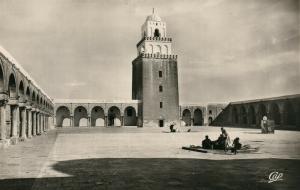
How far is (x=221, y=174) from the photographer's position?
701 cm

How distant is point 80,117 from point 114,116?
422cm

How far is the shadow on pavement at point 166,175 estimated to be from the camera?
5945 millimetres

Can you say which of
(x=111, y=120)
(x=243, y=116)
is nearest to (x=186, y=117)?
(x=243, y=116)

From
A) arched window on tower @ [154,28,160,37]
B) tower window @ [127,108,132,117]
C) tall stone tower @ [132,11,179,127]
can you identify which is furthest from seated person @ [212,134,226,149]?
tower window @ [127,108,132,117]

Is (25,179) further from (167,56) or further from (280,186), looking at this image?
(167,56)

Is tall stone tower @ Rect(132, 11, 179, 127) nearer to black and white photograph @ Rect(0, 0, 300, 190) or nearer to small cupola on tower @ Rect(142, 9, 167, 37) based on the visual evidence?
small cupola on tower @ Rect(142, 9, 167, 37)

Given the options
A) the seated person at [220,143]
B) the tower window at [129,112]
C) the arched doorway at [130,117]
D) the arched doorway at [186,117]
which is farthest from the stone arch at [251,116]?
the seated person at [220,143]

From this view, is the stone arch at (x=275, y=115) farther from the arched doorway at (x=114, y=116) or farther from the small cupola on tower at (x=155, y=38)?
the arched doorway at (x=114, y=116)

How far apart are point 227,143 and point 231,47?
174 inches

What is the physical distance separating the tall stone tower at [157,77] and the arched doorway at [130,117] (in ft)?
6.98

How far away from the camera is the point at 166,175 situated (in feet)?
22.9

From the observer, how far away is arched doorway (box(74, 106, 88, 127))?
1695 inches

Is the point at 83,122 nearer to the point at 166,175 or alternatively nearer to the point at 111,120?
the point at 111,120

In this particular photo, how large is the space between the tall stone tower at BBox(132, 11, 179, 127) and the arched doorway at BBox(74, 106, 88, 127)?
6.84m
